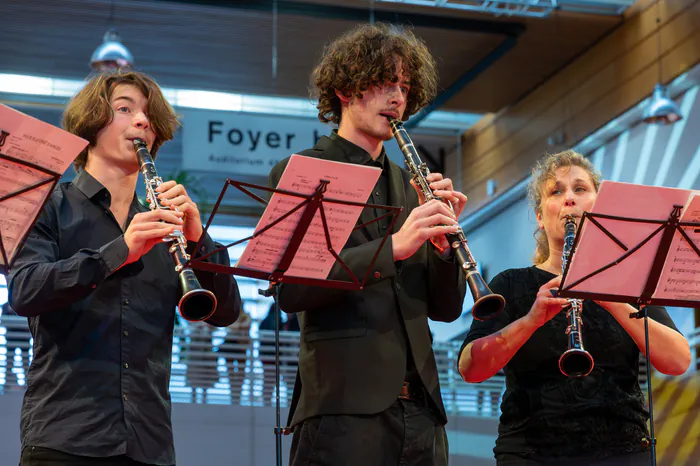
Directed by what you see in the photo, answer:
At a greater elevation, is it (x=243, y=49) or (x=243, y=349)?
(x=243, y=49)

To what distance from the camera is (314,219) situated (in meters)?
2.20

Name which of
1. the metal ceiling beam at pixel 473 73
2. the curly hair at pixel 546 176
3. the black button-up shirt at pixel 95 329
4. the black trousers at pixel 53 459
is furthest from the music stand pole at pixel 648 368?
the metal ceiling beam at pixel 473 73

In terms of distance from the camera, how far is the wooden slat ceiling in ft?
31.1

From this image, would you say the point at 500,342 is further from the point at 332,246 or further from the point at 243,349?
the point at 243,349

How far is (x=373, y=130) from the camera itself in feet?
8.61

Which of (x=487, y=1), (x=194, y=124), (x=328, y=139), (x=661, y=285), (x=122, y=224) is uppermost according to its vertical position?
(x=487, y=1)

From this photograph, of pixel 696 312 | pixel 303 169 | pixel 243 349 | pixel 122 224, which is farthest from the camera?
pixel 696 312

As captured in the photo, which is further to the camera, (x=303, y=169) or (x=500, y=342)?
(x=500, y=342)

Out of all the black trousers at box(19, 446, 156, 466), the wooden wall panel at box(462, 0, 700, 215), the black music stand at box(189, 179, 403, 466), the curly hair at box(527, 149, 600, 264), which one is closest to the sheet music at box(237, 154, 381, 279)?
the black music stand at box(189, 179, 403, 466)

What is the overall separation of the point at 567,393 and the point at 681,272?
501 millimetres

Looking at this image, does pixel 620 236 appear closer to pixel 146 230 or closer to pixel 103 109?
pixel 146 230

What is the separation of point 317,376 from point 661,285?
0.92 meters

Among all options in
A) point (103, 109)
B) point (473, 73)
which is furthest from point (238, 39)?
point (103, 109)

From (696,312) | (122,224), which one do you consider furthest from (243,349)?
(696,312)
